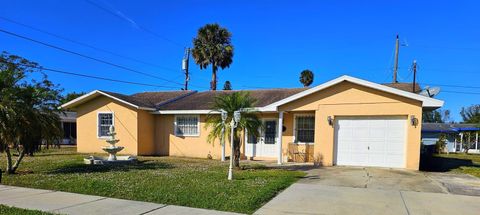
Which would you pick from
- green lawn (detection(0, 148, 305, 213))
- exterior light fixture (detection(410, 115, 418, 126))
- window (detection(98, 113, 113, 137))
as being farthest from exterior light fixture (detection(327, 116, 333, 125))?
window (detection(98, 113, 113, 137))

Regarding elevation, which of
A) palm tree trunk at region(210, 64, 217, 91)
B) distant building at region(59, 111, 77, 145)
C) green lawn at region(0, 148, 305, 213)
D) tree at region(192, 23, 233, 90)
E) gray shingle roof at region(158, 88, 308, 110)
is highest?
tree at region(192, 23, 233, 90)

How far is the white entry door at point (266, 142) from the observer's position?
54.1 feet

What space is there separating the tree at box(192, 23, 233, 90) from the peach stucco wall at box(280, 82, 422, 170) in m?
20.3

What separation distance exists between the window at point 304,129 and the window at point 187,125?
539cm

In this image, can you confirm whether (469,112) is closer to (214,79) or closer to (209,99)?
(214,79)

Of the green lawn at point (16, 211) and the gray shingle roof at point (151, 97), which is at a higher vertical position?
the gray shingle roof at point (151, 97)

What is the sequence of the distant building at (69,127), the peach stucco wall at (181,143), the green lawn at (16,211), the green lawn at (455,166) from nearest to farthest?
the green lawn at (16,211), the green lawn at (455,166), the peach stucco wall at (181,143), the distant building at (69,127)

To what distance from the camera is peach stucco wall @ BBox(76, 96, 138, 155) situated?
18391mm

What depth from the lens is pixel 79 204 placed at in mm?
6918

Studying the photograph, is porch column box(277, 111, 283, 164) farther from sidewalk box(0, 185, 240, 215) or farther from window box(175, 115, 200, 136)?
sidewalk box(0, 185, 240, 215)

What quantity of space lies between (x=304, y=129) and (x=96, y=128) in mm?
12110

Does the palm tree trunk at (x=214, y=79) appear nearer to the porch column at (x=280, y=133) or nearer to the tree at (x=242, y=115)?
the porch column at (x=280, y=133)

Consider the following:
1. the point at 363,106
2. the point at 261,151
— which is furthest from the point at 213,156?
the point at 363,106

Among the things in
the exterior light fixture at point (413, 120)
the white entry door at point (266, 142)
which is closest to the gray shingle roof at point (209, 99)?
the white entry door at point (266, 142)
